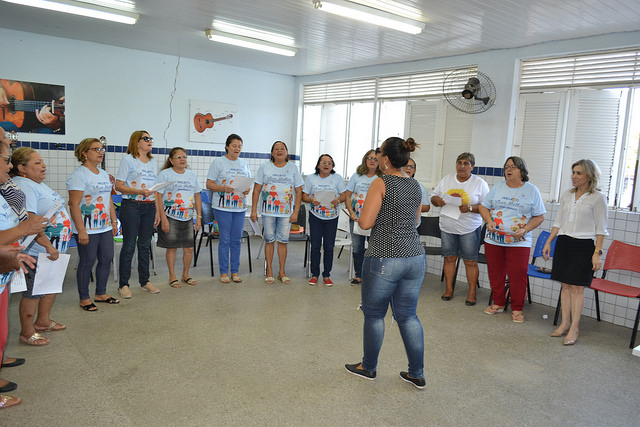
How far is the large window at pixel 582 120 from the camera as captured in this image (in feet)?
15.1

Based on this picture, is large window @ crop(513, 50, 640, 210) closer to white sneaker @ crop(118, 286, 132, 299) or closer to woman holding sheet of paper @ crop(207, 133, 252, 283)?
woman holding sheet of paper @ crop(207, 133, 252, 283)

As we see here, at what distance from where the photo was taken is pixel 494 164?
219 inches

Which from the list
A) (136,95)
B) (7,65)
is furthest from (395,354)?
(7,65)

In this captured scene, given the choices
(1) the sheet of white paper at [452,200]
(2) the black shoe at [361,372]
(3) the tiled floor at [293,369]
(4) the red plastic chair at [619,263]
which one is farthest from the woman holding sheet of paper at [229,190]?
(4) the red plastic chair at [619,263]

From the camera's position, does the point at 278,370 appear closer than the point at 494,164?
Yes

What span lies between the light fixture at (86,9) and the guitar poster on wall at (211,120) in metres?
2.50

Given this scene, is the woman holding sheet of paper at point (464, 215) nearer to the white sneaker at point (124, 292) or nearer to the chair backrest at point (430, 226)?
the chair backrest at point (430, 226)

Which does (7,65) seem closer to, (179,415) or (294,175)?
(294,175)

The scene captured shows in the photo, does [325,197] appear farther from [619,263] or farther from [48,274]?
[619,263]

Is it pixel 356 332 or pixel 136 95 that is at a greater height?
pixel 136 95

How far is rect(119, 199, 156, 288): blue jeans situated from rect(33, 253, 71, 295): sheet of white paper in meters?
1.15

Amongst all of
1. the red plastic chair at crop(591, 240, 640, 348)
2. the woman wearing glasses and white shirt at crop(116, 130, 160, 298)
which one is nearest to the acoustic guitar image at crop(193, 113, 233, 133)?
the woman wearing glasses and white shirt at crop(116, 130, 160, 298)

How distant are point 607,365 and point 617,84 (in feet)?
9.07

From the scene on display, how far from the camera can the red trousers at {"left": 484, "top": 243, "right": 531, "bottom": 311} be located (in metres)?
4.35
